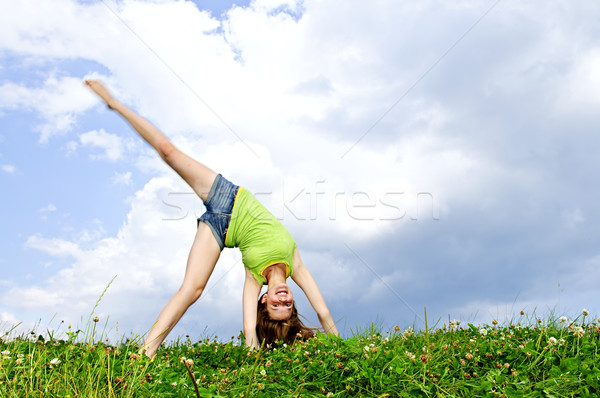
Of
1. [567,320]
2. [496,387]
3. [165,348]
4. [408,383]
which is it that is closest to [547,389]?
[496,387]

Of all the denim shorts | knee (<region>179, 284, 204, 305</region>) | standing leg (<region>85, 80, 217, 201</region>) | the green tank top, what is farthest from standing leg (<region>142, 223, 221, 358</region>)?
standing leg (<region>85, 80, 217, 201</region>)

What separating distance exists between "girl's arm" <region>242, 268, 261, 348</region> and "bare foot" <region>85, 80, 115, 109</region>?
3555mm

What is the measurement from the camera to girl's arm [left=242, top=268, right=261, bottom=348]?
26.4 feet

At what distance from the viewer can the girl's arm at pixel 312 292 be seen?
28.2 ft

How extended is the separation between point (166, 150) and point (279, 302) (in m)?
3.07

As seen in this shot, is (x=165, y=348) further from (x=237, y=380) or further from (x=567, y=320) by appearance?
(x=567, y=320)

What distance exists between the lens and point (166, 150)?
8.14 metres

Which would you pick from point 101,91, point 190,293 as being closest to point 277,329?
point 190,293

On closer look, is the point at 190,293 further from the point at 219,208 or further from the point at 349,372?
the point at 349,372

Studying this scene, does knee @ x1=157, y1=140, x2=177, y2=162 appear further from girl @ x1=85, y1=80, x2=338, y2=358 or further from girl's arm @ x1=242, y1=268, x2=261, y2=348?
girl's arm @ x1=242, y1=268, x2=261, y2=348

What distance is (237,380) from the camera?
17.5 feet

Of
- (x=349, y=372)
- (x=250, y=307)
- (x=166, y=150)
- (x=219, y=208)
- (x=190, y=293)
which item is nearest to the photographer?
(x=349, y=372)

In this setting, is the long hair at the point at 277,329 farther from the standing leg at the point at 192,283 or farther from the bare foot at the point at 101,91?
the bare foot at the point at 101,91

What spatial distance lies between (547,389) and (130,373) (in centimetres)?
384
